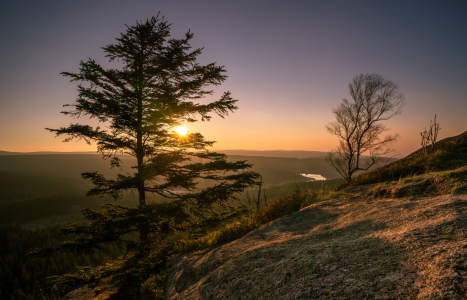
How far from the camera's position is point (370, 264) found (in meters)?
1.70

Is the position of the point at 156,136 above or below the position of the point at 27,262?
above

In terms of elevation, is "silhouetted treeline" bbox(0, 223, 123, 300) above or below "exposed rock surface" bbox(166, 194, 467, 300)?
below

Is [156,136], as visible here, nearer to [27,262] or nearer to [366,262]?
[366,262]

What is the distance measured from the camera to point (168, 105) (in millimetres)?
8625

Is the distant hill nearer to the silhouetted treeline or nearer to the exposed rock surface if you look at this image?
the exposed rock surface

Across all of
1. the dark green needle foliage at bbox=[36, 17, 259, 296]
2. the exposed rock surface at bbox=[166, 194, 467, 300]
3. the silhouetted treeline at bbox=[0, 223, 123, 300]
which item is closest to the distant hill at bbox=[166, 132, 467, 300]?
the exposed rock surface at bbox=[166, 194, 467, 300]

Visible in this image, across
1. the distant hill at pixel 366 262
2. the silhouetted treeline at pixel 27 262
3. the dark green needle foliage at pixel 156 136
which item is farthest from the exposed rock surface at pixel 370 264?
the silhouetted treeline at pixel 27 262

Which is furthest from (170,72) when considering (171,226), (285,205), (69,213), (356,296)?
(69,213)

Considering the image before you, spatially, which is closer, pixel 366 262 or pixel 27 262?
pixel 366 262

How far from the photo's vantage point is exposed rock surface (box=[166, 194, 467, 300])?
1.33m

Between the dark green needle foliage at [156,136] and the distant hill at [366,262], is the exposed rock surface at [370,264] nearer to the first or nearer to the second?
the distant hill at [366,262]

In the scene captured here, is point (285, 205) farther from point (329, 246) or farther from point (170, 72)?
point (170, 72)

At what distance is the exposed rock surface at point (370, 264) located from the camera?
133cm

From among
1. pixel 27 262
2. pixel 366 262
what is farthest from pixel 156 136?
pixel 27 262
